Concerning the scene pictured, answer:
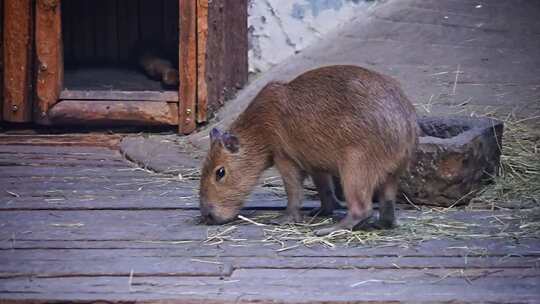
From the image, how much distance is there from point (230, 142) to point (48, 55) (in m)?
3.28

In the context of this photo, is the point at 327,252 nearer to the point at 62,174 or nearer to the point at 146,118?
the point at 62,174

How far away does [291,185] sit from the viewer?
5.52m

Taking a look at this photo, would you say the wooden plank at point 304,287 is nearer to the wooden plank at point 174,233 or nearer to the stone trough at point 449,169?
the wooden plank at point 174,233

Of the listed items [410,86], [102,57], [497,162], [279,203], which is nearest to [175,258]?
[279,203]

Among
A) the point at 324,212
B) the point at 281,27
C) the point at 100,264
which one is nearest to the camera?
the point at 100,264

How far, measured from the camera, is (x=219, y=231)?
5285mm

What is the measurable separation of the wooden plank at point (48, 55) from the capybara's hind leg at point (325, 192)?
343 cm

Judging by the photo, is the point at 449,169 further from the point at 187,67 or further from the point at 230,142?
the point at 187,67

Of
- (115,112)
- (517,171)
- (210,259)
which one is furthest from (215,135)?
(115,112)

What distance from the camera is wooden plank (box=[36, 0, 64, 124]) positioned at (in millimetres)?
8250

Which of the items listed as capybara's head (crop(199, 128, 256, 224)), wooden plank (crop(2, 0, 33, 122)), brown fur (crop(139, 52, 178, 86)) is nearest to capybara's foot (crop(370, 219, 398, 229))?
capybara's head (crop(199, 128, 256, 224))

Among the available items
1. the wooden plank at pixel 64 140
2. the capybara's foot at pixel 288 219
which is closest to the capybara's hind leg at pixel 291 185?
the capybara's foot at pixel 288 219

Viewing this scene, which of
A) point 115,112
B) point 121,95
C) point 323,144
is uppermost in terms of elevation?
point 323,144

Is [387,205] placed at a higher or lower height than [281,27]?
lower
